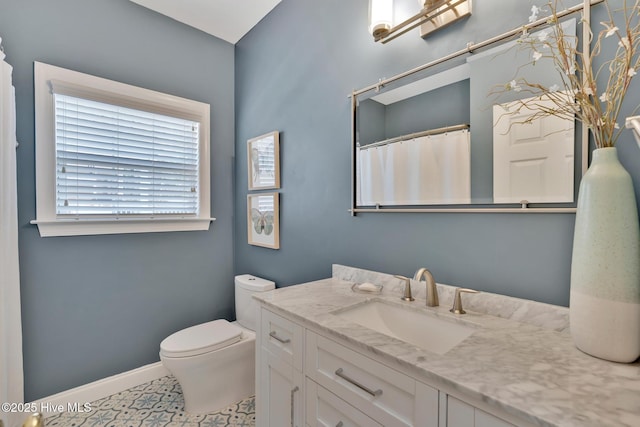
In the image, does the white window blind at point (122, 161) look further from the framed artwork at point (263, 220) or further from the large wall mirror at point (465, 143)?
the large wall mirror at point (465, 143)

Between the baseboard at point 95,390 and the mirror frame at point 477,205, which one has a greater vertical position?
the mirror frame at point 477,205

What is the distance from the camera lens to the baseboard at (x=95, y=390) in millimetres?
1768

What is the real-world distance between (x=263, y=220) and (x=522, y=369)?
1.85 meters

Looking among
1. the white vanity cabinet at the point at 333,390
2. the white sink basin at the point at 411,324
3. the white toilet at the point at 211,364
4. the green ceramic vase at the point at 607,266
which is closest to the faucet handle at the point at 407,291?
the white sink basin at the point at 411,324

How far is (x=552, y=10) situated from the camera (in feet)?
3.04

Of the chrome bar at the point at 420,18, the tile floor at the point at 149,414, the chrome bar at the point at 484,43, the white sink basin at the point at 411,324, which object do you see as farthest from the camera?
the tile floor at the point at 149,414

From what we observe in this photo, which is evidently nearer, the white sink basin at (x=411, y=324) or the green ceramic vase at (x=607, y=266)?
the green ceramic vase at (x=607, y=266)

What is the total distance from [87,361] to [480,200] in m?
2.52

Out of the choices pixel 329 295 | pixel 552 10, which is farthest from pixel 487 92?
pixel 329 295

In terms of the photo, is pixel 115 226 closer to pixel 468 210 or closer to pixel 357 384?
pixel 357 384

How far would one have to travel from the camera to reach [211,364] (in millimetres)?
1746

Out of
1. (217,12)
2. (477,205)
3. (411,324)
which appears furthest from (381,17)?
(217,12)

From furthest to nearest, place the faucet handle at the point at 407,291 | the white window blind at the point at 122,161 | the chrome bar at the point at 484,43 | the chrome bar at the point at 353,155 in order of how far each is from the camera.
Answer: the white window blind at the point at 122,161 < the chrome bar at the point at 353,155 < the faucet handle at the point at 407,291 < the chrome bar at the point at 484,43

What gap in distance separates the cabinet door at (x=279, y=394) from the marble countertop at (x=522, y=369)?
253 millimetres
